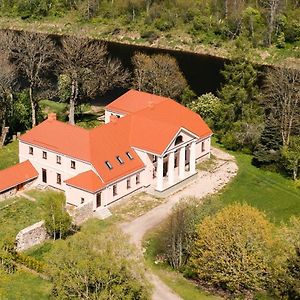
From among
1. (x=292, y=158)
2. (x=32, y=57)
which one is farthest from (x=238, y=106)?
(x=32, y=57)

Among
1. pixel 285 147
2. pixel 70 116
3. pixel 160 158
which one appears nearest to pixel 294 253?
pixel 160 158

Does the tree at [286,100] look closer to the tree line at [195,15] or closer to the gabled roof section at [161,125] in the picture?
the gabled roof section at [161,125]

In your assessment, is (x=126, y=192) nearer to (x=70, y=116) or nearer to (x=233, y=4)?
(x=70, y=116)

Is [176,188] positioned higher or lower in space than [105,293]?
lower

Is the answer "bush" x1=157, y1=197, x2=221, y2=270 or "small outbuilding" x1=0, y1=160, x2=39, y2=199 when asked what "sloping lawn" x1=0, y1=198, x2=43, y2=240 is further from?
"bush" x1=157, y1=197, x2=221, y2=270

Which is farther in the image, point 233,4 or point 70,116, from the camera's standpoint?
point 233,4

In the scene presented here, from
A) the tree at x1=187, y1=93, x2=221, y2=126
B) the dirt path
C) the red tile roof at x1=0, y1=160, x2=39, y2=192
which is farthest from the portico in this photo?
the tree at x1=187, y1=93, x2=221, y2=126
